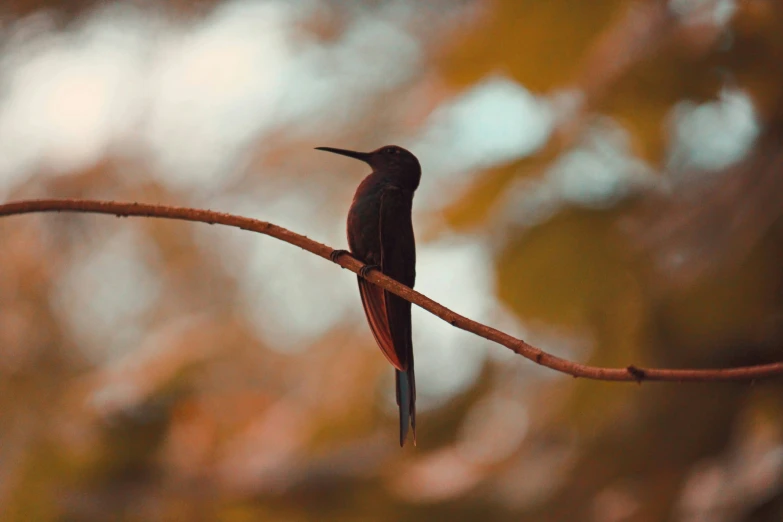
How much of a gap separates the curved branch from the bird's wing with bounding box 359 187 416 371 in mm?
93

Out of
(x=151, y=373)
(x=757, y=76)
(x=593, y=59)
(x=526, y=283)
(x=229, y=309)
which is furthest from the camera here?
(x=229, y=309)

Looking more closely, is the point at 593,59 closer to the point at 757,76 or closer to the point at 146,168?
the point at 757,76

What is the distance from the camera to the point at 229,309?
399 cm

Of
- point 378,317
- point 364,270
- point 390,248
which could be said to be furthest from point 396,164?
point 378,317

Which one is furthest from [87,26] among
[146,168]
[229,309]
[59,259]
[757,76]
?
[757,76]

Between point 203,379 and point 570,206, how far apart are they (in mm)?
1849

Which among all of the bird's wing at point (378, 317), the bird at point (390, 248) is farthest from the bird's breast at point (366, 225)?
the bird's wing at point (378, 317)

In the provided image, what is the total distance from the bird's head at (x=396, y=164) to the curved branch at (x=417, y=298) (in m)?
0.62

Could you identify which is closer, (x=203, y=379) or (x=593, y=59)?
(x=593, y=59)

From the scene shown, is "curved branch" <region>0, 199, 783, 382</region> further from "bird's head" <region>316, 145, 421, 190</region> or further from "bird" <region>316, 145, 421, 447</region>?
"bird's head" <region>316, 145, 421, 190</region>

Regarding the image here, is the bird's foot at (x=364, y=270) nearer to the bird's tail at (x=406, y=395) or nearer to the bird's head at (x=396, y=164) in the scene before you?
the bird's tail at (x=406, y=395)

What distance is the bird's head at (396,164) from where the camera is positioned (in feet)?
6.69

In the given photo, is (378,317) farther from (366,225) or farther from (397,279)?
(366,225)

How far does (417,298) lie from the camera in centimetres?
119
